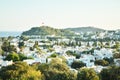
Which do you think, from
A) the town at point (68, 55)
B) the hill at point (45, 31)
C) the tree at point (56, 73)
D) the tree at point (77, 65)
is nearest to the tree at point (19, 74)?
the tree at point (56, 73)

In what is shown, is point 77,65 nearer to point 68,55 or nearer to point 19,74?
point 19,74

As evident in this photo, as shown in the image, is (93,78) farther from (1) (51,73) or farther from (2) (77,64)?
(2) (77,64)

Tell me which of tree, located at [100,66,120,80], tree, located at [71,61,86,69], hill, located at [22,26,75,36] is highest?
tree, located at [100,66,120,80]

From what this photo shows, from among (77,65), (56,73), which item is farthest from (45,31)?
(56,73)

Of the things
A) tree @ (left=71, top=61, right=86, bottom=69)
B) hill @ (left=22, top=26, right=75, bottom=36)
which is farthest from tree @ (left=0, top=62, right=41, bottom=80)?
hill @ (left=22, top=26, right=75, bottom=36)

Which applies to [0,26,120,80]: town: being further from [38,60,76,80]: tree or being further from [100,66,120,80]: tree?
[100,66,120,80]: tree

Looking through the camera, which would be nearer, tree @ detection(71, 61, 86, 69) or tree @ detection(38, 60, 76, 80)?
tree @ detection(38, 60, 76, 80)

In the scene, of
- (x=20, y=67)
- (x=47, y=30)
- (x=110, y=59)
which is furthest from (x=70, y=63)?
(x=47, y=30)

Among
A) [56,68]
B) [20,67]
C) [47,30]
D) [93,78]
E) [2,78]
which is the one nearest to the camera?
[93,78]

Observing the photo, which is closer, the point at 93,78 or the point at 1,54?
the point at 93,78

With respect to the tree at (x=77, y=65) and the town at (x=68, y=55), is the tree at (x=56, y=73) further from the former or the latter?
the tree at (x=77, y=65)

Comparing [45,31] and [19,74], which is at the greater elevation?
[19,74]
